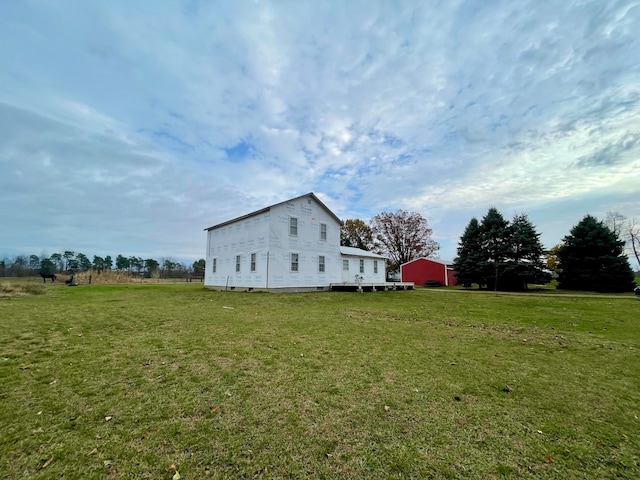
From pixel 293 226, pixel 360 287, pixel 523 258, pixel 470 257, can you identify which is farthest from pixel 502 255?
pixel 293 226

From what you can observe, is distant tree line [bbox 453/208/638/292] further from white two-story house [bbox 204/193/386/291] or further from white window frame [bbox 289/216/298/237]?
white window frame [bbox 289/216/298/237]

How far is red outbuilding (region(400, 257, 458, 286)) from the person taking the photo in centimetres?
3528

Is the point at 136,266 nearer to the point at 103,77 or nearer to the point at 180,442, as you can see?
the point at 103,77

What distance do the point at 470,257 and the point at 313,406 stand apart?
29.8m

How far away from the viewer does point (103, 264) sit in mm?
53125

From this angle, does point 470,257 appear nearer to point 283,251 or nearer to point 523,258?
point 523,258

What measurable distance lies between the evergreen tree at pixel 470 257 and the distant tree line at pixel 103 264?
42.4m

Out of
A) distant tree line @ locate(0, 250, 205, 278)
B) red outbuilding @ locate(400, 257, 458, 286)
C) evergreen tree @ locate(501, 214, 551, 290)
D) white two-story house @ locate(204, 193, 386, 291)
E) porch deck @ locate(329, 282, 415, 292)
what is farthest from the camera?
distant tree line @ locate(0, 250, 205, 278)

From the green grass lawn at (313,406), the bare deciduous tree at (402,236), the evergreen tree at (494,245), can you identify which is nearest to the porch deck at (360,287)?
the evergreen tree at (494,245)

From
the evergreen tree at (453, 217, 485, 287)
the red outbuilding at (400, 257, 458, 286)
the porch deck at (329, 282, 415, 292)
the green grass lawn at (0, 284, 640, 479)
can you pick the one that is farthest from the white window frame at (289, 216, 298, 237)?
the red outbuilding at (400, 257, 458, 286)

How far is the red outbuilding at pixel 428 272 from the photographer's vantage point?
35.3 meters

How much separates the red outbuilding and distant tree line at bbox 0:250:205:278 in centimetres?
3674

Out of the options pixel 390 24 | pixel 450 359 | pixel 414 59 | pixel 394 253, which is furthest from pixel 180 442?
pixel 394 253

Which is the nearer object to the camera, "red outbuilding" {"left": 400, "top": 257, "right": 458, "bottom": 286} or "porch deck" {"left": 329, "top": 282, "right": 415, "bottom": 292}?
"porch deck" {"left": 329, "top": 282, "right": 415, "bottom": 292}
